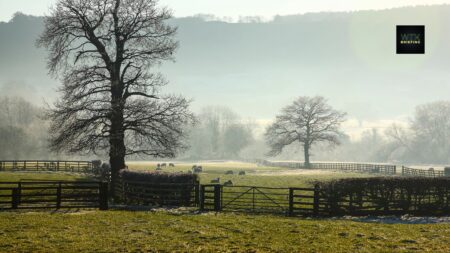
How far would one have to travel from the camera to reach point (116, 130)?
114ft

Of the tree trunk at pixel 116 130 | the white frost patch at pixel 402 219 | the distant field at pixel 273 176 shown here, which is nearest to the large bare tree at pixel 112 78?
the tree trunk at pixel 116 130

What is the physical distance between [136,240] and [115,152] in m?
20.1

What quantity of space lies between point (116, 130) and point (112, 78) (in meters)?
4.15

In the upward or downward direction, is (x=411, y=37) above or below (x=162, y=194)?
above

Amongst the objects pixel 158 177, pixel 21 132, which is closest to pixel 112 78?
pixel 158 177

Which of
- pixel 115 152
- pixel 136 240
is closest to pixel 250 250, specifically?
pixel 136 240

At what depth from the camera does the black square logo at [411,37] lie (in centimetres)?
2625

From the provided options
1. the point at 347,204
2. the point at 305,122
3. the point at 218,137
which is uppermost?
the point at 305,122

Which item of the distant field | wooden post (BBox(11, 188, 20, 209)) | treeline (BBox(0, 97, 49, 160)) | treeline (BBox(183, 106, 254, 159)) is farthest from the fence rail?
treeline (BBox(183, 106, 254, 159))

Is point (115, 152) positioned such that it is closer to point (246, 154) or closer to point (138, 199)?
point (138, 199)

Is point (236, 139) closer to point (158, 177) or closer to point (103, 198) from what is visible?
point (158, 177)

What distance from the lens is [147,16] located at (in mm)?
35344

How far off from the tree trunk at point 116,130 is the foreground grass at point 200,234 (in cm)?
1278

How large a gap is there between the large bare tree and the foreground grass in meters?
13.1
